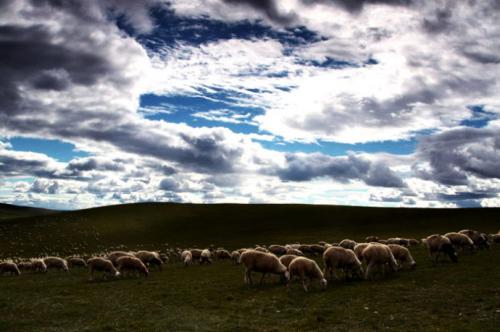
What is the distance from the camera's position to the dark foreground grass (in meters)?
15.1

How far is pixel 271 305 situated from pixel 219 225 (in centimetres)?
6904

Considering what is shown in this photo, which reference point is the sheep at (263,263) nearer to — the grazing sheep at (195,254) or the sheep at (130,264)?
the sheep at (130,264)

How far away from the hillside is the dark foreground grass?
3935 cm

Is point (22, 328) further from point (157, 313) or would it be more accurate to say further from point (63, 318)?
point (157, 313)

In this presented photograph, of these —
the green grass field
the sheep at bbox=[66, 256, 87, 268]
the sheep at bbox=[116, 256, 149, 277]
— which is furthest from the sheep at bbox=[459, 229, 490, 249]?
the sheep at bbox=[66, 256, 87, 268]

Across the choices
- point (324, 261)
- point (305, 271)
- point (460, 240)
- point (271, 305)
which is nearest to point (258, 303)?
point (271, 305)

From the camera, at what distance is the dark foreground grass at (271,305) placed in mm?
15141

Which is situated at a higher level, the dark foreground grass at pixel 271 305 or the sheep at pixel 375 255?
the sheep at pixel 375 255

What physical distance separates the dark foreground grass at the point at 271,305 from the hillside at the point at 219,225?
39353 mm

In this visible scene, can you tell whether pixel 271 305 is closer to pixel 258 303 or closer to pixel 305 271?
pixel 258 303

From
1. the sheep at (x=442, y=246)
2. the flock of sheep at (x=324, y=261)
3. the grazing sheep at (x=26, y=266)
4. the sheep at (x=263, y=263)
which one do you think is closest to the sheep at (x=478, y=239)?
the flock of sheep at (x=324, y=261)

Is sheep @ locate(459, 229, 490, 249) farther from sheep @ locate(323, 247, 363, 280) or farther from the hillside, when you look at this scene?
the hillside

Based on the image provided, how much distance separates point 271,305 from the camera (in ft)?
60.8

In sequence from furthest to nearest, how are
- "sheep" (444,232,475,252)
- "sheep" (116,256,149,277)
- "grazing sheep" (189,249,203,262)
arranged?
"grazing sheep" (189,249,203,262), "sheep" (444,232,475,252), "sheep" (116,256,149,277)
